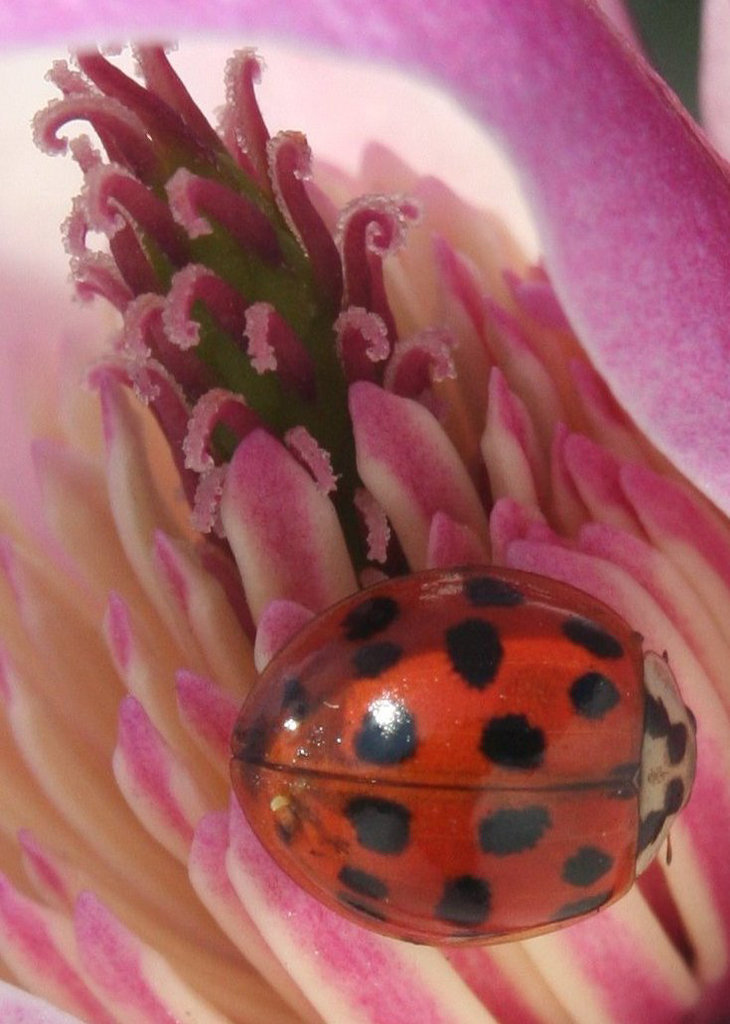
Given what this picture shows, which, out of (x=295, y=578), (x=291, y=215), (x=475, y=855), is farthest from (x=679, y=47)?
(x=475, y=855)

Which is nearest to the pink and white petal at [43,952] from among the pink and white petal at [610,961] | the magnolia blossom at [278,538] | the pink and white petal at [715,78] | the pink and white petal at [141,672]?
the magnolia blossom at [278,538]

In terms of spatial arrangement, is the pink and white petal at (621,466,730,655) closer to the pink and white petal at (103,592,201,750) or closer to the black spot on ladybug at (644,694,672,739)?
the black spot on ladybug at (644,694,672,739)

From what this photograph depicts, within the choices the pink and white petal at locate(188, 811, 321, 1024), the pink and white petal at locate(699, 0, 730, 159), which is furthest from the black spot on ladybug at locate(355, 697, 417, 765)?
the pink and white petal at locate(699, 0, 730, 159)

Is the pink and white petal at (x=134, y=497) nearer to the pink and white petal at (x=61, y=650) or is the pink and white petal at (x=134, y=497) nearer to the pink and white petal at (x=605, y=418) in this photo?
the pink and white petal at (x=61, y=650)

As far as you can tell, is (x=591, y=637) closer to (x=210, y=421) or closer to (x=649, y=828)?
(x=649, y=828)

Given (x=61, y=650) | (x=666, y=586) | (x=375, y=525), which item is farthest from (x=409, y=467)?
(x=61, y=650)

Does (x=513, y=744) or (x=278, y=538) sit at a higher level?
(x=278, y=538)
